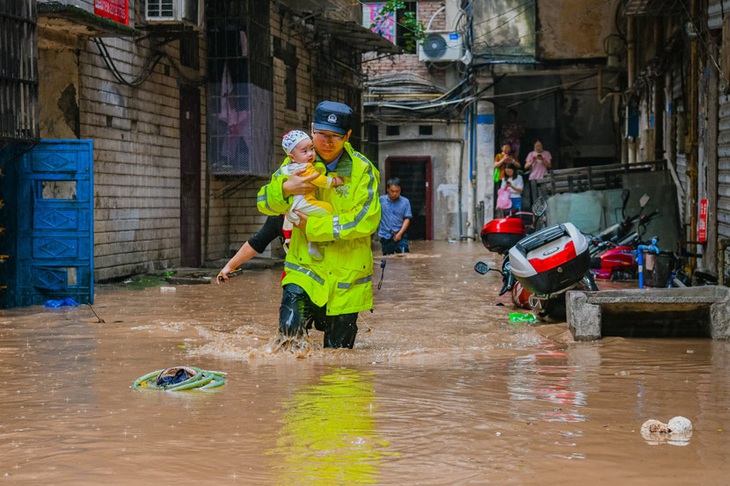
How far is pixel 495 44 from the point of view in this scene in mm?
28406

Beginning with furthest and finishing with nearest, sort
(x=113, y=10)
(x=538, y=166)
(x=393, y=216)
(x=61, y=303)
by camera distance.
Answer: (x=538, y=166), (x=393, y=216), (x=113, y=10), (x=61, y=303)

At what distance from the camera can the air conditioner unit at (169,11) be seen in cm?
1681

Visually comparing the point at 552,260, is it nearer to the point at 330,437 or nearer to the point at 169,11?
the point at 330,437

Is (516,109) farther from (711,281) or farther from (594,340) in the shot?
(594,340)

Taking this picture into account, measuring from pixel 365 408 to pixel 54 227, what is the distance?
780 centimetres

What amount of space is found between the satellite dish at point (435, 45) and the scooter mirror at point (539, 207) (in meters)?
15.4

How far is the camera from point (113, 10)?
578 inches

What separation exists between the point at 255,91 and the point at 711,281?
35.8ft

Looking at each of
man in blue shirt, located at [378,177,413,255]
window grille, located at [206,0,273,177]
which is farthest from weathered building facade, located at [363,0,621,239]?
window grille, located at [206,0,273,177]

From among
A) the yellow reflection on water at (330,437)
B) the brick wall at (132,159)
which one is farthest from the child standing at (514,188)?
the yellow reflection on water at (330,437)

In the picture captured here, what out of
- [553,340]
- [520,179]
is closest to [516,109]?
[520,179]

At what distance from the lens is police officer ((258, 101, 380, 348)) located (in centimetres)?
704

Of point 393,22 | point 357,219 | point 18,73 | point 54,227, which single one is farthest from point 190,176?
point 393,22

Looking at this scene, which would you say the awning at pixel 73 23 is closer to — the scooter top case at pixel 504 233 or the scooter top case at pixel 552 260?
the scooter top case at pixel 504 233
